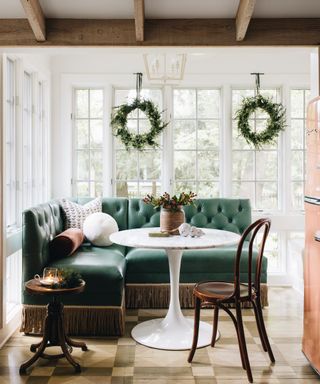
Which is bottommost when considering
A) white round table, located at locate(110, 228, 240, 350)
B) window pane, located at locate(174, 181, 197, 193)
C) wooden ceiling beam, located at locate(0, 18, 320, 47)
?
white round table, located at locate(110, 228, 240, 350)

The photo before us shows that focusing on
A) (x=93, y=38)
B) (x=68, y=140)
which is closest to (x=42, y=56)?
(x=68, y=140)

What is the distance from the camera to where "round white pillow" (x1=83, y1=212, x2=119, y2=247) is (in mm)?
4621

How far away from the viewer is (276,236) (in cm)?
551

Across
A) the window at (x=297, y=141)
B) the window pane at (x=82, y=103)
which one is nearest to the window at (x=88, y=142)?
the window pane at (x=82, y=103)

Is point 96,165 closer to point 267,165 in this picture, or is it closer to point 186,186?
point 186,186

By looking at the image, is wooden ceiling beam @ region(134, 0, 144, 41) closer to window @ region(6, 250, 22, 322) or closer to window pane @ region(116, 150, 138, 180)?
window pane @ region(116, 150, 138, 180)

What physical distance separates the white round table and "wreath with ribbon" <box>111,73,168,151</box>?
5.21ft

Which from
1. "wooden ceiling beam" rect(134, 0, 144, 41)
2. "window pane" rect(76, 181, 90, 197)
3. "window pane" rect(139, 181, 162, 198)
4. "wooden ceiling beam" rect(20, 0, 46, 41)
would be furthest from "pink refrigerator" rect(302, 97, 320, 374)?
"window pane" rect(76, 181, 90, 197)

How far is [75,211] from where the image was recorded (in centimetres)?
486

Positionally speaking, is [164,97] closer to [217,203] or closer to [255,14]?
[217,203]

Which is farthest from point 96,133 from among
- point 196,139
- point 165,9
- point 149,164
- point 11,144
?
point 165,9

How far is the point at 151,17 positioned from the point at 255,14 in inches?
29.9

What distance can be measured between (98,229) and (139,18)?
2109 mm

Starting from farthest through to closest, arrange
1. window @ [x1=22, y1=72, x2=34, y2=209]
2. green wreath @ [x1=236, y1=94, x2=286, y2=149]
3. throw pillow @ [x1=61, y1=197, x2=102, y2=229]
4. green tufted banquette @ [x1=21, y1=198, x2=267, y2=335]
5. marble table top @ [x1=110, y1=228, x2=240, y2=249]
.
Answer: green wreath @ [x1=236, y1=94, x2=286, y2=149]
throw pillow @ [x1=61, y1=197, x2=102, y2=229]
window @ [x1=22, y1=72, x2=34, y2=209]
green tufted banquette @ [x1=21, y1=198, x2=267, y2=335]
marble table top @ [x1=110, y1=228, x2=240, y2=249]
